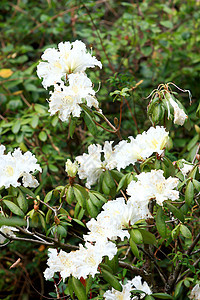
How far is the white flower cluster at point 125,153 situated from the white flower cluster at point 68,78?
0.61ft

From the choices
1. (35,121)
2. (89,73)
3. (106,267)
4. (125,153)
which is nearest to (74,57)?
(125,153)

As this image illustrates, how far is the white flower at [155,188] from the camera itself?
1075mm

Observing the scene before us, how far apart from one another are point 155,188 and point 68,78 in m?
0.47

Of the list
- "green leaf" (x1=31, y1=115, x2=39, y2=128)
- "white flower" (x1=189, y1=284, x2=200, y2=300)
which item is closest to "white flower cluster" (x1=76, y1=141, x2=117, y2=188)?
"white flower" (x1=189, y1=284, x2=200, y2=300)

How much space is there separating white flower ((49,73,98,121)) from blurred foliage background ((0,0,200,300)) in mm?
415

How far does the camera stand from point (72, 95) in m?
1.23

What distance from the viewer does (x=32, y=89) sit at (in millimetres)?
2523

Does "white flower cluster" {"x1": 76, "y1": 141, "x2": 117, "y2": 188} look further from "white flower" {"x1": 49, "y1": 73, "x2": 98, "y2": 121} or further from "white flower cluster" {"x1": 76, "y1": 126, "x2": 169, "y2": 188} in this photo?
"white flower" {"x1": 49, "y1": 73, "x2": 98, "y2": 121}

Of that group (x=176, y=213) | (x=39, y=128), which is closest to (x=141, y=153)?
(x=176, y=213)

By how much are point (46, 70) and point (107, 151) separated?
1.17ft

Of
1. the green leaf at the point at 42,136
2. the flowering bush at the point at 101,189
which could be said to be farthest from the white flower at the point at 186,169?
the green leaf at the point at 42,136

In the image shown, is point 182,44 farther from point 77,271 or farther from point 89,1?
point 77,271

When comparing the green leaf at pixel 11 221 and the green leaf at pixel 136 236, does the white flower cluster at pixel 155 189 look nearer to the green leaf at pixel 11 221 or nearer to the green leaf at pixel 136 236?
the green leaf at pixel 136 236

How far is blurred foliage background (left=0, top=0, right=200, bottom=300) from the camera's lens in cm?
211
